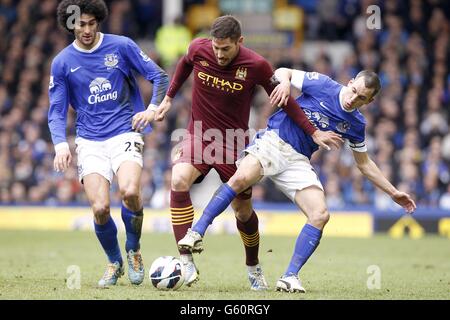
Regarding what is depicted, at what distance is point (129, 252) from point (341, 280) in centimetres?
231

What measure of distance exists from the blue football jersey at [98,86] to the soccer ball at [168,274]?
1359mm

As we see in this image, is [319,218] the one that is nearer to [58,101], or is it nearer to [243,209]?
[243,209]

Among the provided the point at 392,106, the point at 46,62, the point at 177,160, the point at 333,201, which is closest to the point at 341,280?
the point at 177,160

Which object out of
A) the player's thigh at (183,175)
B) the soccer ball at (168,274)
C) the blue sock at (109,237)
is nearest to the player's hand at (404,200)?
the player's thigh at (183,175)

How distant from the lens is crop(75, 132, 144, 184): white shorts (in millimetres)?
9125

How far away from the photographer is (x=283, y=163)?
9070mm

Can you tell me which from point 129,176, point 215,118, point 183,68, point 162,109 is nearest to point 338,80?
point 183,68

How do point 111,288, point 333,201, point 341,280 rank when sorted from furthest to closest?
point 333,201
point 341,280
point 111,288

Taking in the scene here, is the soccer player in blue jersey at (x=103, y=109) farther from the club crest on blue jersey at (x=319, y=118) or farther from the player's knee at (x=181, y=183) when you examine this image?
the club crest on blue jersey at (x=319, y=118)

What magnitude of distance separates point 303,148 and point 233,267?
298 centimetres

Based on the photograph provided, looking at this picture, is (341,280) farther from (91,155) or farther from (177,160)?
(91,155)

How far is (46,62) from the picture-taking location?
74.1ft

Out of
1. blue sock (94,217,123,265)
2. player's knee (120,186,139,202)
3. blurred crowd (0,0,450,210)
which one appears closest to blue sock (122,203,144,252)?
blue sock (94,217,123,265)

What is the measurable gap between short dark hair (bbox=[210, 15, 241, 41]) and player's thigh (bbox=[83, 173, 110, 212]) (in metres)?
1.69
